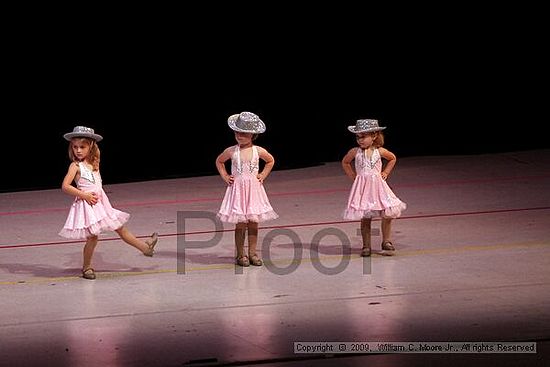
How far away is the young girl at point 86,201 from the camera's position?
9.20 meters

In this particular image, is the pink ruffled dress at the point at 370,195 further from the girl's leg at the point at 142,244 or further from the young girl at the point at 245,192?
the girl's leg at the point at 142,244

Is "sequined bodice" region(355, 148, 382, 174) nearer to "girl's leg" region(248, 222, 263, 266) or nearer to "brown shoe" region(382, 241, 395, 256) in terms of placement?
"brown shoe" region(382, 241, 395, 256)

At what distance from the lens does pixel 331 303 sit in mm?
8258

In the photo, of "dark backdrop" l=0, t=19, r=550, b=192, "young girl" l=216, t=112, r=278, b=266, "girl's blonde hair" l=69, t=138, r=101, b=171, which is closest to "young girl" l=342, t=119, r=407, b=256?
"young girl" l=216, t=112, r=278, b=266

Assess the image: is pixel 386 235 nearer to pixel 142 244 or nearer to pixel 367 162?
pixel 367 162

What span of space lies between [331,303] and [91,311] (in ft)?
5.27

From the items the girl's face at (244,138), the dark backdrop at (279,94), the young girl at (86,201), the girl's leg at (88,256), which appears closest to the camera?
the young girl at (86,201)

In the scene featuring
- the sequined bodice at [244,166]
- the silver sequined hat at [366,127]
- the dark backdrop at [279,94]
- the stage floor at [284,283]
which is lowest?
the stage floor at [284,283]

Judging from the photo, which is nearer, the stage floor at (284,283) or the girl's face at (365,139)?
the stage floor at (284,283)

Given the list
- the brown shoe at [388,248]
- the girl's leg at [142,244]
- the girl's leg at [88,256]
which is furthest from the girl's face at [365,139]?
the girl's leg at [88,256]

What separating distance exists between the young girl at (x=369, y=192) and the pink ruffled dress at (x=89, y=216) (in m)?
1.95

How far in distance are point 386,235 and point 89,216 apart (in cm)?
247

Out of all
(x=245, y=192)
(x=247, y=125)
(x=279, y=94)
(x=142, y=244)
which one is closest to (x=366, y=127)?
(x=247, y=125)

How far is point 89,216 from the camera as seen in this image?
9.20 m
